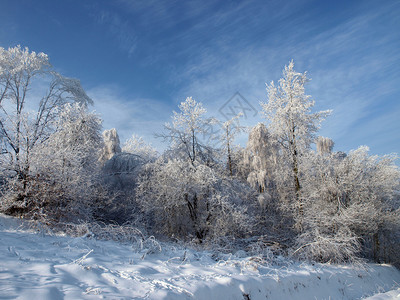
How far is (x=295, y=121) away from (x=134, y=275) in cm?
1141

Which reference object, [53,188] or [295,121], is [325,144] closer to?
[295,121]

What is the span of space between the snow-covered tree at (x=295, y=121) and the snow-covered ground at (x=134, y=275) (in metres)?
6.44

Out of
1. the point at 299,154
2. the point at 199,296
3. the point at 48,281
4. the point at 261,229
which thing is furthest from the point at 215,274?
the point at 261,229

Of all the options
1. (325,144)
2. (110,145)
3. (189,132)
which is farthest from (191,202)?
(325,144)

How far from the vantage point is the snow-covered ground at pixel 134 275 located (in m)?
3.52

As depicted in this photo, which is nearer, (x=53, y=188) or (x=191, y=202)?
(x=53, y=188)

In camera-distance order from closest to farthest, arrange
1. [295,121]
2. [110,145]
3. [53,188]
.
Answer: [53,188], [295,121], [110,145]

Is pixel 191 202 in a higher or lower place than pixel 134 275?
higher

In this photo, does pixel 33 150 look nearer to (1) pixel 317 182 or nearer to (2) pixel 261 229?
(2) pixel 261 229

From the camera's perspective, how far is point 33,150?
10.1m

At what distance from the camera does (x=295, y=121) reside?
13.2 meters

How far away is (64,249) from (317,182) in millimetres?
13263

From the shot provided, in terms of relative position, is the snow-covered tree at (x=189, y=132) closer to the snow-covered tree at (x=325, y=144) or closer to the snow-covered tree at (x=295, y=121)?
the snow-covered tree at (x=295, y=121)

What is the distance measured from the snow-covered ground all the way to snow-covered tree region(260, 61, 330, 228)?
21.1ft
